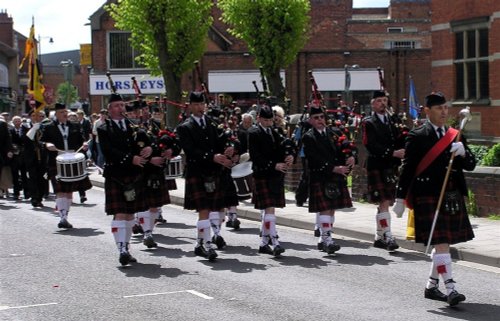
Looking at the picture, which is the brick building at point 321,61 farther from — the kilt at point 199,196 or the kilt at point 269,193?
the kilt at point 199,196

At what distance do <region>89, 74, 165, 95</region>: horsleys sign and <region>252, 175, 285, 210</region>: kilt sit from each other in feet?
105

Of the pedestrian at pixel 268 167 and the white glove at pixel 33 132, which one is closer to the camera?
the pedestrian at pixel 268 167

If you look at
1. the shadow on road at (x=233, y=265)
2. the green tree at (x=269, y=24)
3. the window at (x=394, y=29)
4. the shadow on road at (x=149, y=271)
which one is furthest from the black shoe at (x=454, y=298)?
the window at (x=394, y=29)

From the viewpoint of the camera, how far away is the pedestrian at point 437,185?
873cm

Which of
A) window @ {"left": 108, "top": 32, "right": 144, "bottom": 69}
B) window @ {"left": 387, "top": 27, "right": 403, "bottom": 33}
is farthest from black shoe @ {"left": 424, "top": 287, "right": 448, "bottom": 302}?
window @ {"left": 387, "top": 27, "right": 403, "bottom": 33}

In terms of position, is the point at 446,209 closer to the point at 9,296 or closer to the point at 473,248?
the point at 473,248

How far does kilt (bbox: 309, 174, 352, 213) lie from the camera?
11836 mm

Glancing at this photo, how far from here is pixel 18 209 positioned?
18.8 meters

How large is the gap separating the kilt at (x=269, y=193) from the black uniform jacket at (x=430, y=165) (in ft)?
10.6

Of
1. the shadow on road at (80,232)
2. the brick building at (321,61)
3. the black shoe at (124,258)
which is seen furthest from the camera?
the brick building at (321,61)

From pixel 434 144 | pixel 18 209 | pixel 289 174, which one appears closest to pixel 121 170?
pixel 434 144

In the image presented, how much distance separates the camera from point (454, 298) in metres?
8.46

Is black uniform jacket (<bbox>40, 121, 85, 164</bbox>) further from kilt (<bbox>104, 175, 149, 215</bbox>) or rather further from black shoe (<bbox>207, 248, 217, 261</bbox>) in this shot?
black shoe (<bbox>207, 248, 217, 261</bbox>)

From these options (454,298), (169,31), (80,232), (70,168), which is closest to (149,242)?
(80,232)
